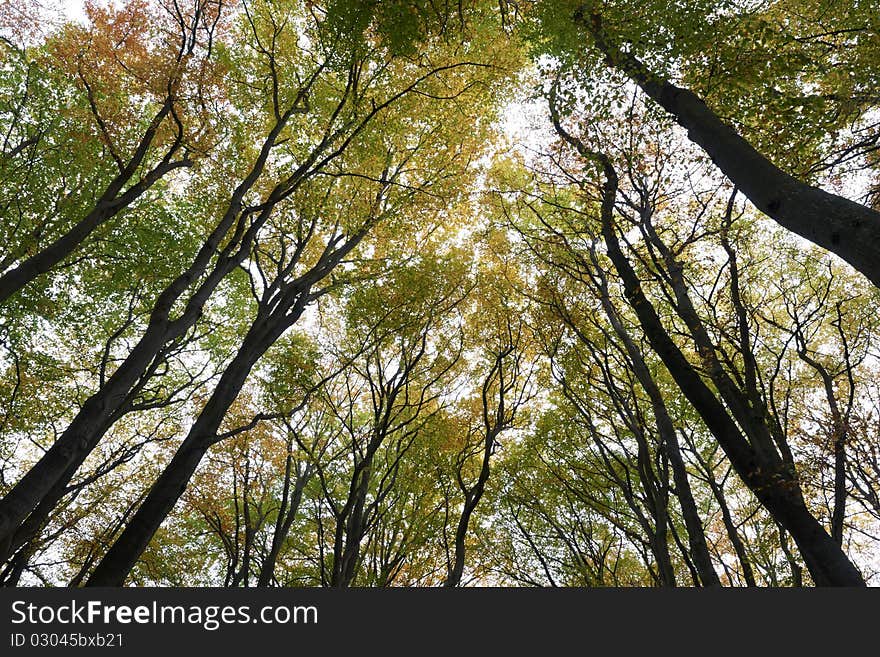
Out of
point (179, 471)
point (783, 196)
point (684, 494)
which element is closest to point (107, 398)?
point (179, 471)

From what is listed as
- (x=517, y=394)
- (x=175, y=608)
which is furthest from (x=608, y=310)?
(x=175, y=608)

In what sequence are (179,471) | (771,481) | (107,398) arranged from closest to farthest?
(771,481), (107,398), (179,471)

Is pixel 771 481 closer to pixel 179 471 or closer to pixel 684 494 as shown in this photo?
pixel 684 494

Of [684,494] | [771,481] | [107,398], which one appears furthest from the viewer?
[684,494]

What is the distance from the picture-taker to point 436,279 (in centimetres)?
1079

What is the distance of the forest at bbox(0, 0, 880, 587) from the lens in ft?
17.1

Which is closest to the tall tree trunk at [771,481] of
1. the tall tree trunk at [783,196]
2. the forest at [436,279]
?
the forest at [436,279]

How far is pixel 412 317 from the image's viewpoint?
10562mm

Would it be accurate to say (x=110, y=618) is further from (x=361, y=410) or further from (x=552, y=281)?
(x=361, y=410)

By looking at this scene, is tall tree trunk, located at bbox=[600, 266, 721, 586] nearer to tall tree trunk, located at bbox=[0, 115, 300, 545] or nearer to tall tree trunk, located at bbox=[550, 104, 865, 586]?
tall tree trunk, located at bbox=[550, 104, 865, 586]

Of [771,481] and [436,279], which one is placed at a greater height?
[436,279]

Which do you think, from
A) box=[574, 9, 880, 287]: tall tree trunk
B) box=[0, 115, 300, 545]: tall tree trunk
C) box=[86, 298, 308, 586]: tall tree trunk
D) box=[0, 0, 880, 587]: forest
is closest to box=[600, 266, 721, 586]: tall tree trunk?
box=[0, 0, 880, 587]: forest

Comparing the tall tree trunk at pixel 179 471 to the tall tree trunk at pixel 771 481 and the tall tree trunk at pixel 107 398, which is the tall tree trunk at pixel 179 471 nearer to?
the tall tree trunk at pixel 107 398

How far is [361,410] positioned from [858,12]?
13977 millimetres
